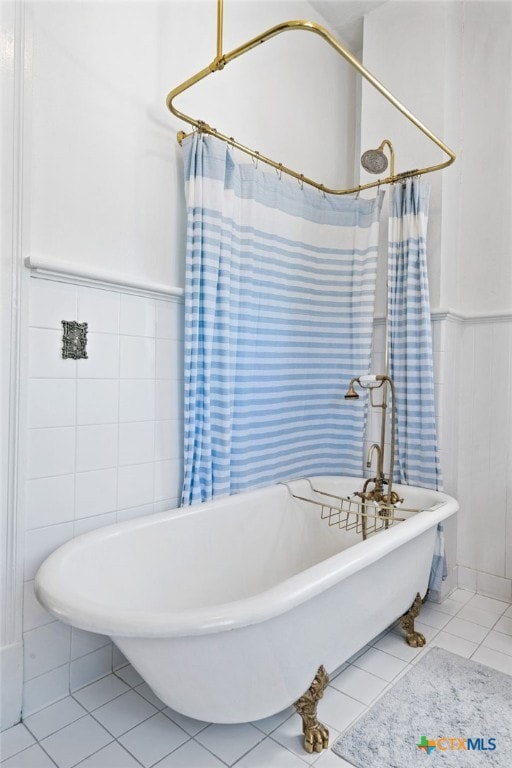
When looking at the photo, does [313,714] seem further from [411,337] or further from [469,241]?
[469,241]

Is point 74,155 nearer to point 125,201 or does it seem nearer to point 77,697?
point 125,201

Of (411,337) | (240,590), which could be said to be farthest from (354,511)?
(411,337)

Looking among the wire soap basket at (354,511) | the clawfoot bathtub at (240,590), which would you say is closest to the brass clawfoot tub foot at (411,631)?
the clawfoot bathtub at (240,590)

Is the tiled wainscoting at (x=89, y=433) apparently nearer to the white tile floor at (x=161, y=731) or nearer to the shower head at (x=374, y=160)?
the white tile floor at (x=161, y=731)

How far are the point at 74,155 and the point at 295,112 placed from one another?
1.47m

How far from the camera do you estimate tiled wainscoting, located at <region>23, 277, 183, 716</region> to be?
5.10ft

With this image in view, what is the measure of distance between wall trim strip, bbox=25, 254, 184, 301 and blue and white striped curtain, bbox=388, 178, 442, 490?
1.12 m

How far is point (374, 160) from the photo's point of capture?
2195 millimetres

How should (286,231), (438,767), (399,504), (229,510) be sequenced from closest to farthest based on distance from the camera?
(438,767)
(229,510)
(399,504)
(286,231)

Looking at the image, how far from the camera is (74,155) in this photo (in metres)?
1.66

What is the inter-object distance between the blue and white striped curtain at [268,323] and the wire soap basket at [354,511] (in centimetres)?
19

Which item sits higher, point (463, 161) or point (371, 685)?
point (463, 161)

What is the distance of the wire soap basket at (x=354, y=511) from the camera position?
2.11m

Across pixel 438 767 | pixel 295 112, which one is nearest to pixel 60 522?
pixel 438 767
